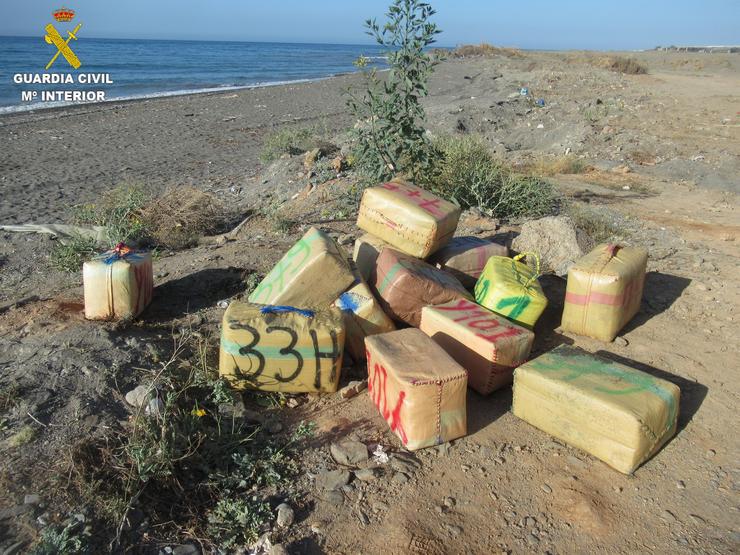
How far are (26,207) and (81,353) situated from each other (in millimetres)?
5705

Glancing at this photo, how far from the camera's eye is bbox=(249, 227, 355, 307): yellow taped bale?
344 centimetres

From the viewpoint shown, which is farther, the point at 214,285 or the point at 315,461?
the point at 214,285

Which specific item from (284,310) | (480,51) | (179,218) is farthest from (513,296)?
(480,51)

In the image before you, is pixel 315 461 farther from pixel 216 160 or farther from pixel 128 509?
pixel 216 160

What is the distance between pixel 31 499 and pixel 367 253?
2452 mm

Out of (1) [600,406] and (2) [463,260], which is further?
(2) [463,260]

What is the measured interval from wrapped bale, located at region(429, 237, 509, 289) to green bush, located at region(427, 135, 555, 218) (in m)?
1.49

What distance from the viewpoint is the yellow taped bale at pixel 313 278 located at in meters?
3.44

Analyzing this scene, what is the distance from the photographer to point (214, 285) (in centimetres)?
454

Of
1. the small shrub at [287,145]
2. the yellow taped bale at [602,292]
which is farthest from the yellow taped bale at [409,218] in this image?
the small shrub at [287,145]

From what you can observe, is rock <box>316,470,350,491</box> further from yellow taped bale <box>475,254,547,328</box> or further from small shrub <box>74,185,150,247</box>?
small shrub <box>74,185,150,247</box>

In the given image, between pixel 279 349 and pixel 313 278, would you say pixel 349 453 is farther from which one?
pixel 313 278

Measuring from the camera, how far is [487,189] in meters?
6.07

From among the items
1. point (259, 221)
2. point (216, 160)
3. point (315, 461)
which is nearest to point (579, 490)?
point (315, 461)
